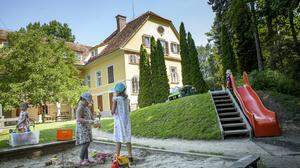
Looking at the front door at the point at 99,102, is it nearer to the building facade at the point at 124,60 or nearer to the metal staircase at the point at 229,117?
the building facade at the point at 124,60

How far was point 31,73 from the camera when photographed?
1210 inches

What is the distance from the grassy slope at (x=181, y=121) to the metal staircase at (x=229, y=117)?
28cm

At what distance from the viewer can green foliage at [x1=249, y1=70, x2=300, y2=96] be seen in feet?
54.3

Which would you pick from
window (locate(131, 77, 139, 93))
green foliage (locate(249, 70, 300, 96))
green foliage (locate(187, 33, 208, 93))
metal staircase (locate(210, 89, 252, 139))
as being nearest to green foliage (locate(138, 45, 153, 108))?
green foliage (locate(187, 33, 208, 93))

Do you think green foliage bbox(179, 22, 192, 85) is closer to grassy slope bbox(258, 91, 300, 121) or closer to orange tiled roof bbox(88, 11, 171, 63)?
orange tiled roof bbox(88, 11, 171, 63)

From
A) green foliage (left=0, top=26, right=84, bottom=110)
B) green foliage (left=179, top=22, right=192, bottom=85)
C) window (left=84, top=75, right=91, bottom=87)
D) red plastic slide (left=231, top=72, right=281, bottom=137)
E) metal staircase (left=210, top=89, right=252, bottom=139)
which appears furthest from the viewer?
window (left=84, top=75, right=91, bottom=87)

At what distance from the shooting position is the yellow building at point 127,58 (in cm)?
3462

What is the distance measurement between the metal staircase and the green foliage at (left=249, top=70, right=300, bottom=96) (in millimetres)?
2643

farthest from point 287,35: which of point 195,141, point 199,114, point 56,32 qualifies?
point 56,32

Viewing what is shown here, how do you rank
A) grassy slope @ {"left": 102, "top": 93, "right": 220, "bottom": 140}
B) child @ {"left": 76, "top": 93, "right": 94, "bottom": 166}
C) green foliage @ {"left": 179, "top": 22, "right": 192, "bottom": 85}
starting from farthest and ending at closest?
green foliage @ {"left": 179, "top": 22, "right": 192, "bottom": 85}, grassy slope @ {"left": 102, "top": 93, "right": 220, "bottom": 140}, child @ {"left": 76, "top": 93, "right": 94, "bottom": 166}

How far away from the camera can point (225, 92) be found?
16.0 metres

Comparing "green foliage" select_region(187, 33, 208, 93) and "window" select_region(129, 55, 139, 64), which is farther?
"window" select_region(129, 55, 139, 64)

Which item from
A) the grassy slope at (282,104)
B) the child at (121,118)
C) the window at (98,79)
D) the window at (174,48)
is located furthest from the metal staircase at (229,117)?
the window at (98,79)

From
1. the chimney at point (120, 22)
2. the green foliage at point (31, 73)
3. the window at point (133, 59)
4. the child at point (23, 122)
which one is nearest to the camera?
the child at point (23, 122)
